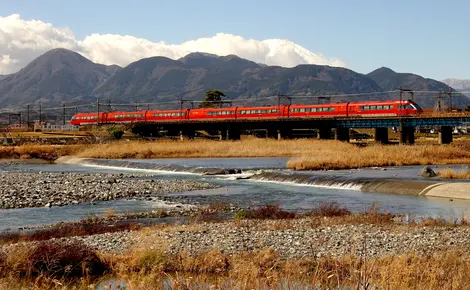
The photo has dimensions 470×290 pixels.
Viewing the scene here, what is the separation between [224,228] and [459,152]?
163ft

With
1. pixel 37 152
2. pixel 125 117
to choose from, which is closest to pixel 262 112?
pixel 125 117

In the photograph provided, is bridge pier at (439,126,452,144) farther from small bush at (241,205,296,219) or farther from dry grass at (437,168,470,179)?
small bush at (241,205,296,219)

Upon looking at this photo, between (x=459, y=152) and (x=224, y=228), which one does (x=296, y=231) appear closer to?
(x=224, y=228)

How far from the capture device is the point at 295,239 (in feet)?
67.4

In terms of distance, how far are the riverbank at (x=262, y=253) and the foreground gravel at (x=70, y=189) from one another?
14.4 metres

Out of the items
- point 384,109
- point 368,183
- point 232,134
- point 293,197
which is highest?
point 384,109

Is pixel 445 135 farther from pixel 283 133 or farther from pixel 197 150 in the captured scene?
pixel 197 150

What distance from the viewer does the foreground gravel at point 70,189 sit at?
35.9 metres

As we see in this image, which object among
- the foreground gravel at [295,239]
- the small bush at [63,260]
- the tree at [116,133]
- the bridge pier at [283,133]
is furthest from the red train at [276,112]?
the small bush at [63,260]

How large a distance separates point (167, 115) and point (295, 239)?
110 metres

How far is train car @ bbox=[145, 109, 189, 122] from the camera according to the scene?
125750 mm

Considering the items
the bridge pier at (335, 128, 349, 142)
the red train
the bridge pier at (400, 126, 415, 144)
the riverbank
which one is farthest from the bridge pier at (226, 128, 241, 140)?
the riverbank

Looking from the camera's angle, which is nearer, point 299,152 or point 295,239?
point 295,239

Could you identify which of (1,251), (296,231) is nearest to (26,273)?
(1,251)
